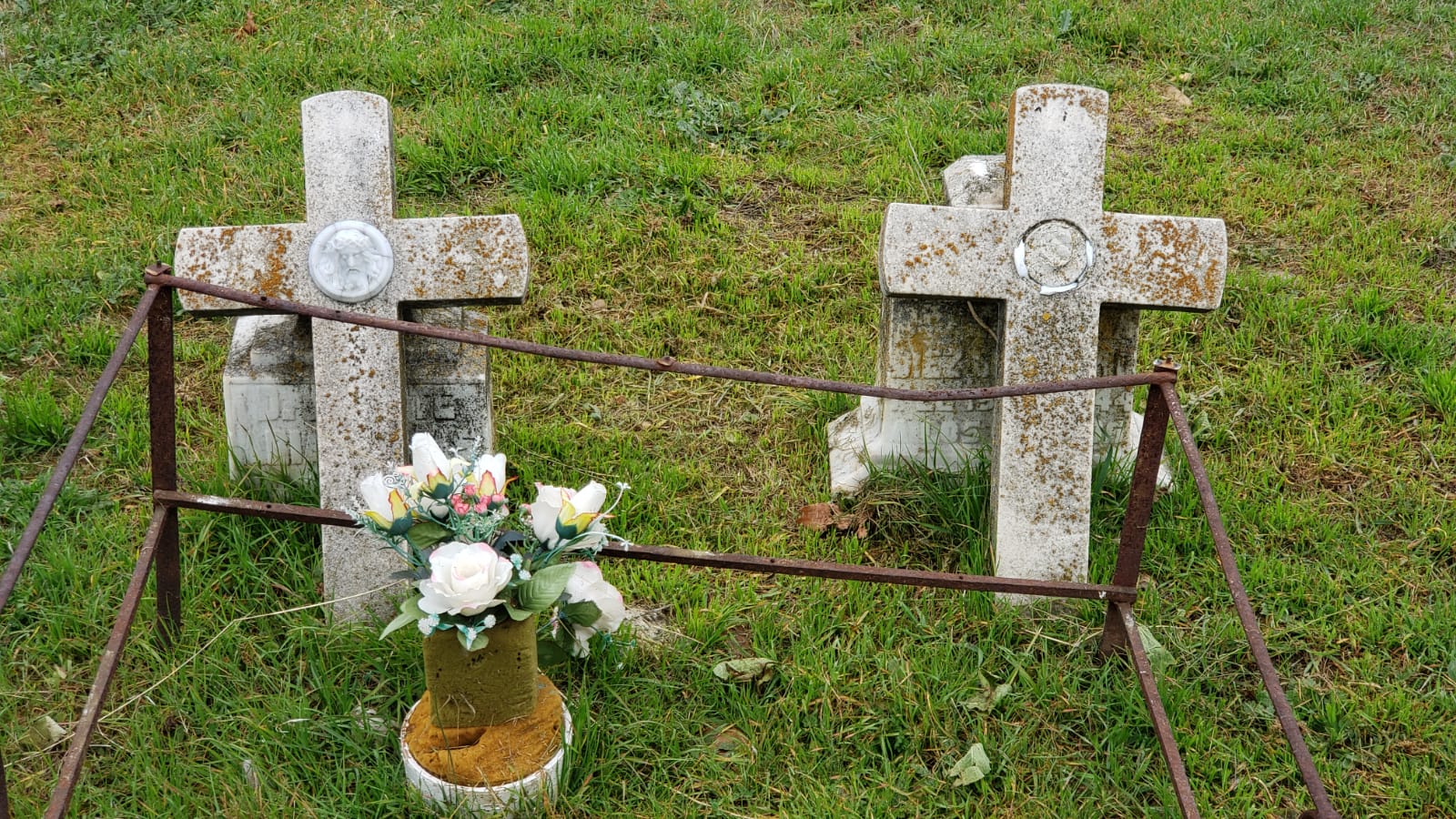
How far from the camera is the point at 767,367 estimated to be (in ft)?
14.1

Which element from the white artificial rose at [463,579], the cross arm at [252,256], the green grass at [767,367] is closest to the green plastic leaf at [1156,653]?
the green grass at [767,367]

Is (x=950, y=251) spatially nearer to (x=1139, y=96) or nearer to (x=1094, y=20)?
(x=1139, y=96)

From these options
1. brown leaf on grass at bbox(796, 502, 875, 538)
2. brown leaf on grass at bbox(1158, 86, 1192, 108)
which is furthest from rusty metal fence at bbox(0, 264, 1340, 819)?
brown leaf on grass at bbox(1158, 86, 1192, 108)

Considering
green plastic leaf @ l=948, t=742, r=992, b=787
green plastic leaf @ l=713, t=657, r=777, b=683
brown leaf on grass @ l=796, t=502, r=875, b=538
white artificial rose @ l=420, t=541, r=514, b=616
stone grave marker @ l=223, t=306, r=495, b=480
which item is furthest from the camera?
brown leaf on grass @ l=796, t=502, r=875, b=538

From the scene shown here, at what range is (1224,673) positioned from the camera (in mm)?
3182

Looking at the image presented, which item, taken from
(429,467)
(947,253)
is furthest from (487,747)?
(947,253)

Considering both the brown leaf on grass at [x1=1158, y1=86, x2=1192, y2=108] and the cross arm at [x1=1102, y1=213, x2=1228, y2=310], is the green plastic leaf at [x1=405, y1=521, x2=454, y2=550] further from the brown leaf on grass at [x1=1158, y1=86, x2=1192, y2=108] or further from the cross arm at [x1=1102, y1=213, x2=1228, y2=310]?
the brown leaf on grass at [x1=1158, y1=86, x2=1192, y2=108]

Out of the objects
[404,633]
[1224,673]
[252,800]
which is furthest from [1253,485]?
[252,800]

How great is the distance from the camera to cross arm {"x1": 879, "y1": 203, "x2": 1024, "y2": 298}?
11.1ft

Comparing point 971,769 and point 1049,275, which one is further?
point 1049,275

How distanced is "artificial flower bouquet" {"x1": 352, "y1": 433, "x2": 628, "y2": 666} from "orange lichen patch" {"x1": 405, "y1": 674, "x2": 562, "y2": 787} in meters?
0.25

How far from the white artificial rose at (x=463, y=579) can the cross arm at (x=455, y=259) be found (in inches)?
38.4

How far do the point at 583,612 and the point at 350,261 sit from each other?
1.11 m

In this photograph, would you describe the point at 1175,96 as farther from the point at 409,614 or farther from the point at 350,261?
the point at 409,614
